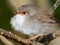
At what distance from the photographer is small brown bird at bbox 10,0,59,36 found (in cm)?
60

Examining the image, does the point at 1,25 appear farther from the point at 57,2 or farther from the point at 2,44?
the point at 57,2

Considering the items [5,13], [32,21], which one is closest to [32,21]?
[32,21]

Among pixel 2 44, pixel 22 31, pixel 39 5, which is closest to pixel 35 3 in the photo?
pixel 39 5

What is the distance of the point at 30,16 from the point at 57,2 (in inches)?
6.7

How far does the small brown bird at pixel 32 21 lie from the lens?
0.60 meters

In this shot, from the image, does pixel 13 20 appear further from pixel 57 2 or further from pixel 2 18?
pixel 57 2

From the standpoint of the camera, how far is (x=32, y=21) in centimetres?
63

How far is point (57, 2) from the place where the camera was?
0.50m

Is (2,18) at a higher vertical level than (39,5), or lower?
lower

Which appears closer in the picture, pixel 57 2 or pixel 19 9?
pixel 57 2

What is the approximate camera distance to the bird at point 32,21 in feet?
1.96

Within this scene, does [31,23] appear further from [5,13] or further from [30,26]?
[5,13]

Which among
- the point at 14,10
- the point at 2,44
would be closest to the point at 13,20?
the point at 14,10

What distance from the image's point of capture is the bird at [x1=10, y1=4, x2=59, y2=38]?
1.96 ft
